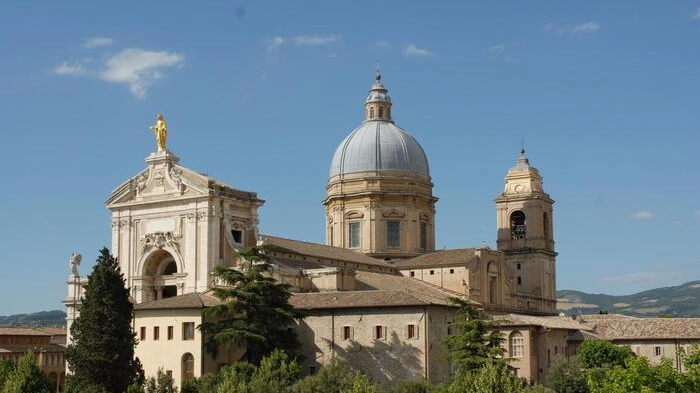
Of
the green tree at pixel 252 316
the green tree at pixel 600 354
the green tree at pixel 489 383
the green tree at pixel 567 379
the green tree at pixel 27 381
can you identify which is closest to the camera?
the green tree at pixel 489 383

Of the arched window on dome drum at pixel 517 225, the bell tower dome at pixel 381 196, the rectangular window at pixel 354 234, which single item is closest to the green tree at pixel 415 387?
the bell tower dome at pixel 381 196

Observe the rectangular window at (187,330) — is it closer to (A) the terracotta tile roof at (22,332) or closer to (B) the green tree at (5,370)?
(B) the green tree at (5,370)

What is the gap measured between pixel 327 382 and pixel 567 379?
14.5 metres

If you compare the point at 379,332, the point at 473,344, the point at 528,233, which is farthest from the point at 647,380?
the point at 528,233

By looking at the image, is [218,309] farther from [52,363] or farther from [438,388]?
[52,363]

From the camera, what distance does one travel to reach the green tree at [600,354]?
62219mm

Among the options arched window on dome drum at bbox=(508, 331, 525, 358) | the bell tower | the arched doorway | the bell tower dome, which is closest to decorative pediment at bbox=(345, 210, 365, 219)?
the bell tower dome

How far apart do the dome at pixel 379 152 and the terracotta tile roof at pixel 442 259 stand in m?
8.99

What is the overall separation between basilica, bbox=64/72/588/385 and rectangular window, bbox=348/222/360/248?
3.1 inches

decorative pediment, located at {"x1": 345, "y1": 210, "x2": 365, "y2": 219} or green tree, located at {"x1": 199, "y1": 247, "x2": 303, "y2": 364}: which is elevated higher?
decorative pediment, located at {"x1": 345, "y1": 210, "x2": 365, "y2": 219}

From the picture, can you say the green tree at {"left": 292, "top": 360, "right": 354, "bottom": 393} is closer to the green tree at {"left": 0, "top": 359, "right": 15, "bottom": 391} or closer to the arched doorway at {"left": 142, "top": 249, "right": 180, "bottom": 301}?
the green tree at {"left": 0, "top": 359, "right": 15, "bottom": 391}

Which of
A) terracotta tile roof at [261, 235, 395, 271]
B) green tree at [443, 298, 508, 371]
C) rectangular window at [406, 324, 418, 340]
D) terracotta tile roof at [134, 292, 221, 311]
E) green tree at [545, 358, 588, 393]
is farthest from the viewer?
terracotta tile roof at [261, 235, 395, 271]

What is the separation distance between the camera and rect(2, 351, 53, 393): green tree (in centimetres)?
5319

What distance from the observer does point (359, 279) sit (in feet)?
229
